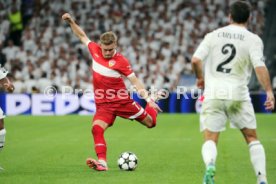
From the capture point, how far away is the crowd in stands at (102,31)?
26859mm

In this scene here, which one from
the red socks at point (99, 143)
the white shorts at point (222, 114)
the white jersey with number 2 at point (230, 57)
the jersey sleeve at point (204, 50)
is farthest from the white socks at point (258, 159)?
the red socks at point (99, 143)

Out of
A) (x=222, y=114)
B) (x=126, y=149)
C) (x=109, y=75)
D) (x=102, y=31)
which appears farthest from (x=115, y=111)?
(x=102, y=31)

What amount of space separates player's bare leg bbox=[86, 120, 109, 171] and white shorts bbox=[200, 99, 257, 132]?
2896mm

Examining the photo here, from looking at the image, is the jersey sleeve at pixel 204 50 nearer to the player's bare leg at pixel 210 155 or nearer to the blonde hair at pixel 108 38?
the player's bare leg at pixel 210 155

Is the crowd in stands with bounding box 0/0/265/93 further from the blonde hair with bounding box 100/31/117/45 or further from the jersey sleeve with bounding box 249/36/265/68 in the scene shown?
the jersey sleeve with bounding box 249/36/265/68

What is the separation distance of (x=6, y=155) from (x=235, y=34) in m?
6.23

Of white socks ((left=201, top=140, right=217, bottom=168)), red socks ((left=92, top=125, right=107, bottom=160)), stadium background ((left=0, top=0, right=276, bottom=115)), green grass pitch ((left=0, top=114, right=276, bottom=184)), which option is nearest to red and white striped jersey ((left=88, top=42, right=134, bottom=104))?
red socks ((left=92, top=125, right=107, bottom=160))

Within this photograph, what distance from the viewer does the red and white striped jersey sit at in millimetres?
11047

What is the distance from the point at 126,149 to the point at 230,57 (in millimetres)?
6362

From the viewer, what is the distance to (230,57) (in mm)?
8031

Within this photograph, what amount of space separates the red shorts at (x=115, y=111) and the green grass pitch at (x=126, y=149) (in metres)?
0.75

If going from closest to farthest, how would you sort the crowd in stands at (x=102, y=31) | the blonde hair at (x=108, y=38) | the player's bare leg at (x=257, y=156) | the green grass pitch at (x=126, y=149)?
the player's bare leg at (x=257, y=156) < the green grass pitch at (x=126, y=149) < the blonde hair at (x=108, y=38) < the crowd in stands at (x=102, y=31)

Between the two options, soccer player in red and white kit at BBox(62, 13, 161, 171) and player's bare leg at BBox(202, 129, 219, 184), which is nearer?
player's bare leg at BBox(202, 129, 219, 184)

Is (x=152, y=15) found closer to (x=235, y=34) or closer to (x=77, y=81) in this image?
(x=77, y=81)
